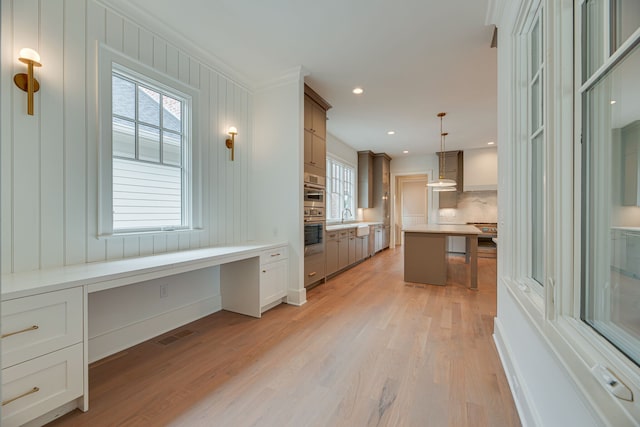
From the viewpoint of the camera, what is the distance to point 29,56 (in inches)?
Answer: 64.1

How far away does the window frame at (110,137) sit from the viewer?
6.65 feet

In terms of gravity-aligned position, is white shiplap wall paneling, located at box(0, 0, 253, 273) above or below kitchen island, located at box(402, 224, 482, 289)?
above

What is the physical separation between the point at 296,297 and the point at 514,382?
7.17 ft

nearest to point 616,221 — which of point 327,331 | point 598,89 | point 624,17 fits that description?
point 598,89

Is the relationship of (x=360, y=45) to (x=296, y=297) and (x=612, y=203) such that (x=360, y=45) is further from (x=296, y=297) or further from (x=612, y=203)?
(x=296, y=297)

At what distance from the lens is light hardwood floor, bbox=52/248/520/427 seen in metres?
1.48

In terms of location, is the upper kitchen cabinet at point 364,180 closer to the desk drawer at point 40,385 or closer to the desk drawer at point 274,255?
the desk drawer at point 274,255

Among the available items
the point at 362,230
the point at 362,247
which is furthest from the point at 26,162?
the point at 362,247

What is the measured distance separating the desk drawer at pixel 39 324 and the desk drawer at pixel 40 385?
0.05 m

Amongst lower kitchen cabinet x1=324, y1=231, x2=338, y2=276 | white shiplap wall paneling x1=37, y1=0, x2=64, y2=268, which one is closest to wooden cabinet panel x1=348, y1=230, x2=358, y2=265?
lower kitchen cabinet x1=324, y1=231, x2=338, y2=276

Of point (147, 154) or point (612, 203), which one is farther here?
point (147, 154)

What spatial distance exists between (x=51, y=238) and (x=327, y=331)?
2.25m

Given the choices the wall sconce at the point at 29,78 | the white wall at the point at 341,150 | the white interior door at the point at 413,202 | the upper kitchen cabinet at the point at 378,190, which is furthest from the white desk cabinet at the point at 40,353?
the white interior door at the point at 413,202

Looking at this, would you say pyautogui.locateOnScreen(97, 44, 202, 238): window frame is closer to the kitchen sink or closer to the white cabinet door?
the white cabinet door
